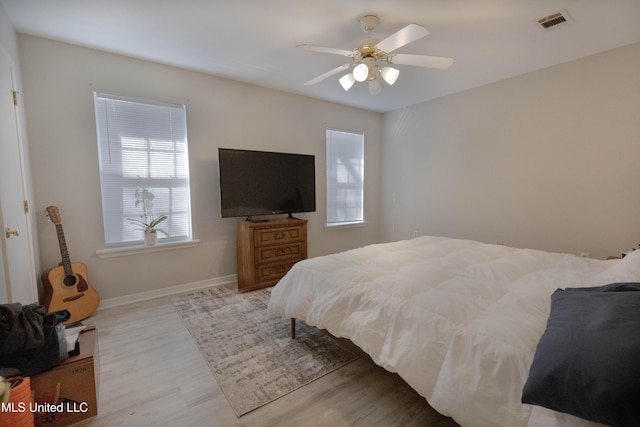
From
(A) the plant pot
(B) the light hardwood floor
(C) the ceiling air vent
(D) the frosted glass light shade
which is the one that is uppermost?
(C) the ceiling air vent

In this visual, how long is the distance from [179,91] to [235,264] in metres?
2.16

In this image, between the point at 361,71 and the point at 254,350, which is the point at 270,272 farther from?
the point at 361,71

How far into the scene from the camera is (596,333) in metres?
0.91

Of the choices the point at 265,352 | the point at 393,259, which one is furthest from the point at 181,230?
the point at 393,259

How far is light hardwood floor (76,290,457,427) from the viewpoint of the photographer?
1503mm

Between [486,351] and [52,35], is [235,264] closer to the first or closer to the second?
[52,35]

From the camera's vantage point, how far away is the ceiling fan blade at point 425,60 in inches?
81.7

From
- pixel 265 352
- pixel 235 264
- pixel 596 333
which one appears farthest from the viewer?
pixel 235 264

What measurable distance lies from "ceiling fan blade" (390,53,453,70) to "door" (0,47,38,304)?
9.04 feet

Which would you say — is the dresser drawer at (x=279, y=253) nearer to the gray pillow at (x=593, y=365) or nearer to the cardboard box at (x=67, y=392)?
the cardboard box at (x=67, y=392)

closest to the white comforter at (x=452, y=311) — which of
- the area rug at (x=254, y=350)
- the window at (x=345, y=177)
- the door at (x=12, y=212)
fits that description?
the area rug at (x=254, y=350)

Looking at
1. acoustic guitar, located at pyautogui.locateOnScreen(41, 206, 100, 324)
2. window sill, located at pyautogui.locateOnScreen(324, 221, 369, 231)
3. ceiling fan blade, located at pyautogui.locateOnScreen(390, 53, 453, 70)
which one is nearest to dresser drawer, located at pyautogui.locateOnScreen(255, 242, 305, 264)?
window sill, located at pyautogui.locateOnScreen(324, 221, 369, 231)

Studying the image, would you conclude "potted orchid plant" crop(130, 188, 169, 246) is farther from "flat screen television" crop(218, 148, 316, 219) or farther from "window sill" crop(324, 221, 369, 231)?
"window sill" crop(324, 221, 369, 231)

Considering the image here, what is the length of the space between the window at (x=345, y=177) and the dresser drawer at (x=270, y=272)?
1258 millimetres
